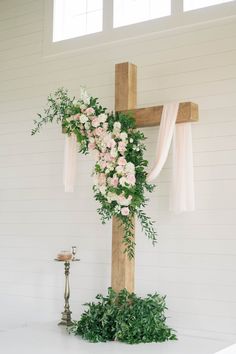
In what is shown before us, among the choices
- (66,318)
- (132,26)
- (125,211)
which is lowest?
(66,318)

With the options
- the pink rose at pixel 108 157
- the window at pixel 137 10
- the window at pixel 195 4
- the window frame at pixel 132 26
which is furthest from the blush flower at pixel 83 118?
the window at pixel 195 4

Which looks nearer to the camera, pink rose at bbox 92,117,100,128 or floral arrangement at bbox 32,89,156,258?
floral arrangement at bbox 32,89,156,258

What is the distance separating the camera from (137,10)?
202 inches

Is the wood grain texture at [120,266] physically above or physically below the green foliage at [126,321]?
above

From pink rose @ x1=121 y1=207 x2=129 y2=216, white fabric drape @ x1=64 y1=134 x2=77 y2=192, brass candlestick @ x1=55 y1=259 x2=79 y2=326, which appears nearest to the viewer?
pink rose @ x1=121 y1=207 x2=129 y2=216

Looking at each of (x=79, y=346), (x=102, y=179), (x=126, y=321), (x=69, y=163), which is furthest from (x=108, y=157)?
(x=79, y=346)

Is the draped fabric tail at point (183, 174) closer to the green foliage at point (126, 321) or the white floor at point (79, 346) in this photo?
the green foliage at point (126, 321)

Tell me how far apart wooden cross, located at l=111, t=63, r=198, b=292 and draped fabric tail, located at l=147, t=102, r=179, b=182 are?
0.06 metres

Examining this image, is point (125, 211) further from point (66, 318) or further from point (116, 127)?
point (66, 318)

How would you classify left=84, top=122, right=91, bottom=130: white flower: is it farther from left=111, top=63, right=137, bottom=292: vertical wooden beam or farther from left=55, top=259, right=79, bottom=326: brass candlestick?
left=55, top=259, right=79, bottom=326: brass candlestick

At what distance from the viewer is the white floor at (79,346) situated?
3852mm

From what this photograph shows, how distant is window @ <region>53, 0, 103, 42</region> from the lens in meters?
5.40

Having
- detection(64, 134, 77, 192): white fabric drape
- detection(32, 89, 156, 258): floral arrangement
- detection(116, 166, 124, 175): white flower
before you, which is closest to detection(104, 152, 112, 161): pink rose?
detection(32, 89, 156, 258): floral arrangement

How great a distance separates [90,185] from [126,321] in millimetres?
1488
